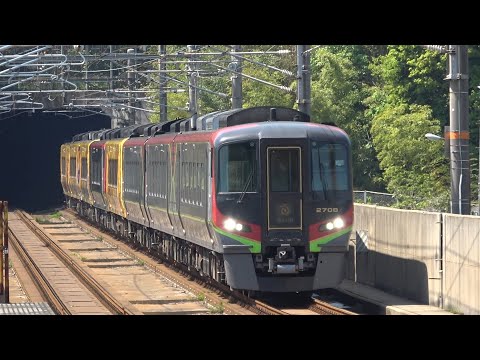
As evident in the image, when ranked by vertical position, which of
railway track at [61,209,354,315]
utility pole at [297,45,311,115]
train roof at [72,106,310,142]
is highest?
utility pole at [297,45,311,115]

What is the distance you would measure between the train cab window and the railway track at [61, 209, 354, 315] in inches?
71.4

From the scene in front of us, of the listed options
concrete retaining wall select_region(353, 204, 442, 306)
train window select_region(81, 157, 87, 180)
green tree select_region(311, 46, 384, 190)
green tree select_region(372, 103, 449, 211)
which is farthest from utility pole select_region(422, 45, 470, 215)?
train window select_region(81, 157, 87, 180)

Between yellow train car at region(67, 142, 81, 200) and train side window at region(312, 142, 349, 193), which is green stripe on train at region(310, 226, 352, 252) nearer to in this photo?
train side window at region(312, 142, 349, 193)

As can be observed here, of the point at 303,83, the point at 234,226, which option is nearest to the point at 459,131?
the point at 234,226

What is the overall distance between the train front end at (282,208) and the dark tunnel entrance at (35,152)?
49222mm

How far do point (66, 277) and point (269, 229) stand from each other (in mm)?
9109

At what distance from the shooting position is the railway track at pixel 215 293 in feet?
57.4

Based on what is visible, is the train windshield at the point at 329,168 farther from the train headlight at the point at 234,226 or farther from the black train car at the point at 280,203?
the train headlight at the point at 234,226

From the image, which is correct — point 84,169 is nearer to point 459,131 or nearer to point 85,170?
point 85,170

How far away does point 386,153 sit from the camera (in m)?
40.3

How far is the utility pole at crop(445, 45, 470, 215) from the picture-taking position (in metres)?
17.4

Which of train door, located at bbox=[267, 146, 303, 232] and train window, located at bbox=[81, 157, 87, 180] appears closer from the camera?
train door, located at bbox=[267, 146, 303, 232]

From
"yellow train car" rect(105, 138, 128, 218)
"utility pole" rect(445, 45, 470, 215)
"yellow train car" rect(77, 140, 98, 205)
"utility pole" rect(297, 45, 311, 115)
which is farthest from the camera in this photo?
"yellow train car" rect(77, 140, 98, 205)
